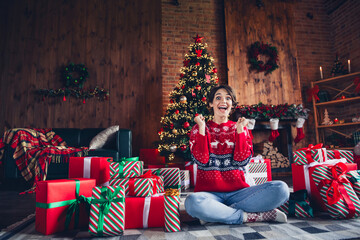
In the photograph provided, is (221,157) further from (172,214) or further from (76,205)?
(76,205)

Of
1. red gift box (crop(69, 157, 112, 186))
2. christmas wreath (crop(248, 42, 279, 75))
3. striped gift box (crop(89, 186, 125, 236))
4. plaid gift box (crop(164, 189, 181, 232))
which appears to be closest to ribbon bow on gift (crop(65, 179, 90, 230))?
striped gift box (crop(89, 186, 125, 236))

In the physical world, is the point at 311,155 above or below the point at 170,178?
above

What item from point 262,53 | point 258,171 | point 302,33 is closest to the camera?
point 258,171

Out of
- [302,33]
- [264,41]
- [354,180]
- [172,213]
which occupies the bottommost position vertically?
[172,213]

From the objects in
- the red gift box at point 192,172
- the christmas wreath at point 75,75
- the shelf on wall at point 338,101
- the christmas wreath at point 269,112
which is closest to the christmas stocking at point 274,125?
the christmas wreath at point 269,112

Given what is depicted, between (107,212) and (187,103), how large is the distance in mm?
2810

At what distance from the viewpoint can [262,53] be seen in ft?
15.5

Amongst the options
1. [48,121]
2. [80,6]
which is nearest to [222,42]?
[80,6]

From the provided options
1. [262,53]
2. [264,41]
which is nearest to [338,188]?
[262,53]

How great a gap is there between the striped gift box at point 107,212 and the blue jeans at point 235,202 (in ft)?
1.27

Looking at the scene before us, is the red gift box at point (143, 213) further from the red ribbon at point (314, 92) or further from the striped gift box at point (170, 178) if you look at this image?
the red ribbon at point (314, 92)

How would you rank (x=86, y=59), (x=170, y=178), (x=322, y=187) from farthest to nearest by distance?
(x=86, y=59), (x=170, y=178), (x=322, y=187)

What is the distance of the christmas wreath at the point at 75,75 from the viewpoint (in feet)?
14.2

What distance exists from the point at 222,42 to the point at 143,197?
4211mm
